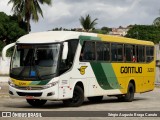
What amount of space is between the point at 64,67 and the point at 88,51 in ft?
6.68

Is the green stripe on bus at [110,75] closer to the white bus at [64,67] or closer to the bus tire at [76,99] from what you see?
the white bus at [64,67]

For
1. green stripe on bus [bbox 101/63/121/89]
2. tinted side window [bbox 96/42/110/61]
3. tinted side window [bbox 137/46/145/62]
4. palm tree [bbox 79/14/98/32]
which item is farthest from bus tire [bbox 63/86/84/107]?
palm tree [bbox 79/14/98/32]

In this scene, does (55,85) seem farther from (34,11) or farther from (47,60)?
(34,11)

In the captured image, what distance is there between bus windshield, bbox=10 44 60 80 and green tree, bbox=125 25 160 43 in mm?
118595

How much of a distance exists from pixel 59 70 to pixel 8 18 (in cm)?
6148

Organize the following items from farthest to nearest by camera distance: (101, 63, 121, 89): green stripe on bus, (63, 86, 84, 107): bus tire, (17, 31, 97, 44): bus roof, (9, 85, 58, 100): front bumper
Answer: (101, 63, 121, 89): green stripe on bus
(63, 86, 84, 107): bus tire
(17, 31, 97, 44): bus roof
(9, 85, 58, 100): front bumper

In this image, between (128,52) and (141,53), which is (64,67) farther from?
(141,53)

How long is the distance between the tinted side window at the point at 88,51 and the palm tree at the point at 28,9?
157 ft

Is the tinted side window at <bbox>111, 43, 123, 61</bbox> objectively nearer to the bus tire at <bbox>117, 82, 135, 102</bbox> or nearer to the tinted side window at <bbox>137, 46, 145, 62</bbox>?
the bus tire at <bbox>117, 82, 135, 102</bbox>

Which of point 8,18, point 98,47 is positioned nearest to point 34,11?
point 8,18

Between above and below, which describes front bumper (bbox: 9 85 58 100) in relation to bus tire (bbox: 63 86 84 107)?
above

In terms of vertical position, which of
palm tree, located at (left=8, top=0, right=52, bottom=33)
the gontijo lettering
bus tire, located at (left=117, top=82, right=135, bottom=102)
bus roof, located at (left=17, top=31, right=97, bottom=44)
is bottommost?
bus tire, located at (left=117, top=82, right=135, bottom=102)

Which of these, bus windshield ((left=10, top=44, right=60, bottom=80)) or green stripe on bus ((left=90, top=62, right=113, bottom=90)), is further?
green stripe on bus ((left=90, top=62, right=113, bottom=90))

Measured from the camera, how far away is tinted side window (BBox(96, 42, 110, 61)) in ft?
71.0
